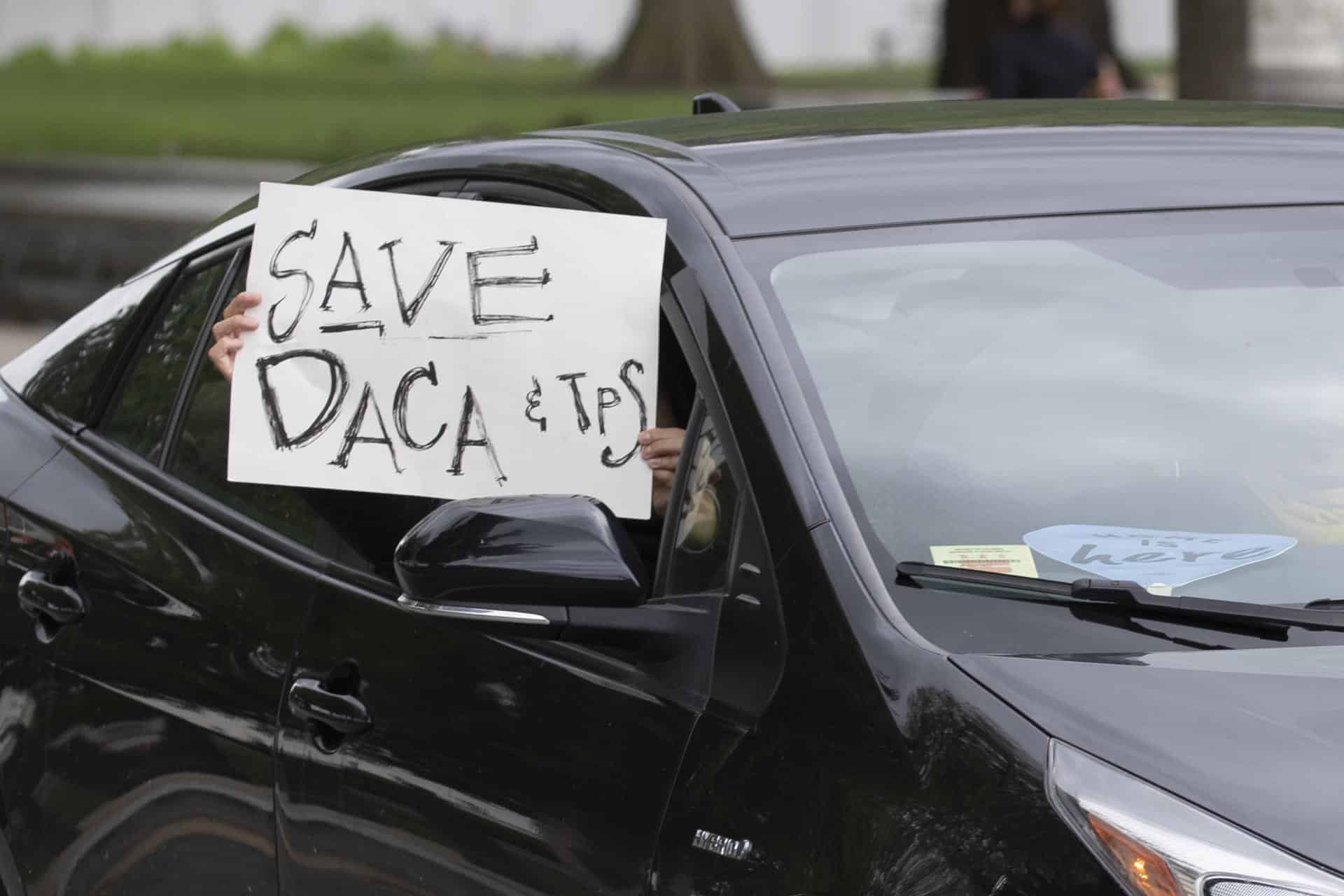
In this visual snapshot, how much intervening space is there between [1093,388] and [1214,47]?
9994 mm

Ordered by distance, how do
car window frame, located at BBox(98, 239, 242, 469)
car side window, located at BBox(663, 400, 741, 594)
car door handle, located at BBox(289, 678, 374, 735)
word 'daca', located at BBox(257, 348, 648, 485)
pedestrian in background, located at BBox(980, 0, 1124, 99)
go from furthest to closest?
pedestrian in background, located at BBox(980, 0, 1124, 99)
car window frame, located at BBox(98, 239, 242, 469)
word 'daca', located at BBox(257, 348, 648, 485)
car door handle, located at BBox(289, 678, 374, 735)
car side window, located at BBox(663, 400, 741, 594)

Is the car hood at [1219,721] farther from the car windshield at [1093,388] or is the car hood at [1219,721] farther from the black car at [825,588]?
the car windshield at [1093,388]

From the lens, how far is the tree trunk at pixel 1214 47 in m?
12.2

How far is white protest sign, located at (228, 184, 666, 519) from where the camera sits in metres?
3.00

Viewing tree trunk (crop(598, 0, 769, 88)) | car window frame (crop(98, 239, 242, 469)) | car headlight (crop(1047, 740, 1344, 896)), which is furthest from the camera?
tree trunk (crop(598, 0, 769, 88))

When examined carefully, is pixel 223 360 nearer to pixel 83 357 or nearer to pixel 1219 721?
pixel 83 357

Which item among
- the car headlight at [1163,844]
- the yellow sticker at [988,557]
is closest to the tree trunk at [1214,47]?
the yellow sticker at [988,557]

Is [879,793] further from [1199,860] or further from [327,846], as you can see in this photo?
[327,846]

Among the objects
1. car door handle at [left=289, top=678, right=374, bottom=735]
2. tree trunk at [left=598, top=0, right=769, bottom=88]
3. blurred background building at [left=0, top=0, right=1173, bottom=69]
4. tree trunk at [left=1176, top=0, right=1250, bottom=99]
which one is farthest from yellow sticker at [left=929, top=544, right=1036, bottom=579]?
blurred background building at [left=0, top=0, right=1173, bottom=69]

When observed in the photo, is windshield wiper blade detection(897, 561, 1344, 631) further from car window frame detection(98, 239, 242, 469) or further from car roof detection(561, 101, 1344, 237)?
car window frame detection(98, 239, 242, 469)

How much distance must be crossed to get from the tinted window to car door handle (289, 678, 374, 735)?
0.43 metres

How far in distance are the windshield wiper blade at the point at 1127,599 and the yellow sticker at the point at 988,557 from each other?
0.07 m

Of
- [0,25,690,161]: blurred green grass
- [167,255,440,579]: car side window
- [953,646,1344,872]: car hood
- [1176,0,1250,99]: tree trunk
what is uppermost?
[953,646,1344,872]: car hood

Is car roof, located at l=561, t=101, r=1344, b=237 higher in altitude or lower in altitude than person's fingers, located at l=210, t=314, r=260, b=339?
higher
